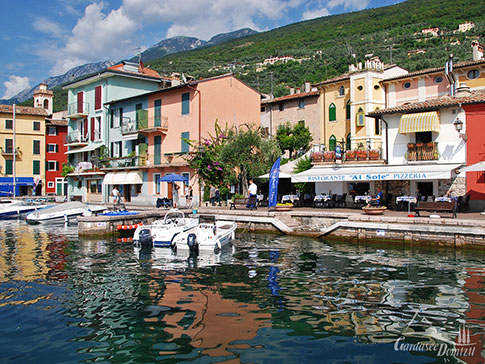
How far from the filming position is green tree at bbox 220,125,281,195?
91.5ft

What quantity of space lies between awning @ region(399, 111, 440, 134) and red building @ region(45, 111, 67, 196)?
47.2m

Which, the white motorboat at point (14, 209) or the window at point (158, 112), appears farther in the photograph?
the window at point (158, 112)

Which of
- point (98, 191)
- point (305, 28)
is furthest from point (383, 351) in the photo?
point (305, 28)

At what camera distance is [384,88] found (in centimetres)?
3362

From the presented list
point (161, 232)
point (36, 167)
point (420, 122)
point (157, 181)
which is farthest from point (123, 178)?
point (420, 122)

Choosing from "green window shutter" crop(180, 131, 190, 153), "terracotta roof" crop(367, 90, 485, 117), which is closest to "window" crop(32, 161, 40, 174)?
"green window shutter" crop(180, 131, 190, 153)

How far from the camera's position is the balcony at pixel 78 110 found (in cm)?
4521

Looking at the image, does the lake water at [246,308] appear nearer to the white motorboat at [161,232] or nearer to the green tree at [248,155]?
the white motorboat at [161,232]

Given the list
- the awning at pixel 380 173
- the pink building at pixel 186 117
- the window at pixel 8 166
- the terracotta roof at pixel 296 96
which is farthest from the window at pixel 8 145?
the awning at pixel 380 173

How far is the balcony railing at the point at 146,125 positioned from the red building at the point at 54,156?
22813mm

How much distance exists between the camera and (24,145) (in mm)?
54188

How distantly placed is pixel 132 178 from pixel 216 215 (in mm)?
16302

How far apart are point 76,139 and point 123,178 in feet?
40.4

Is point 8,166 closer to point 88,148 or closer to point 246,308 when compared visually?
point 88,148
